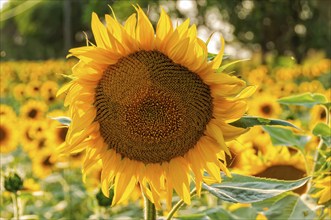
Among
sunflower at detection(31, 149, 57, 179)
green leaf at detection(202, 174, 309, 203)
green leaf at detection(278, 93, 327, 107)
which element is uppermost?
green leaf at detection(278, 93, 327, 107)

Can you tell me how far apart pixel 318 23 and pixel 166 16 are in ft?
57.9

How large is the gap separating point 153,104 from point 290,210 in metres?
0.51

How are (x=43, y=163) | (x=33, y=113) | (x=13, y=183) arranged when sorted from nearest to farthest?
1. (x=13, y=183)
2. (x=43, y=163)
3. (x=33, y=113)

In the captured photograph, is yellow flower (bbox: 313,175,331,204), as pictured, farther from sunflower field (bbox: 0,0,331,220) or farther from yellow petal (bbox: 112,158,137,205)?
yellow petal (bbox: 112,158,137,205)

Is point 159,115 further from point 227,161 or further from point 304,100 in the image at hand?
point 227,161

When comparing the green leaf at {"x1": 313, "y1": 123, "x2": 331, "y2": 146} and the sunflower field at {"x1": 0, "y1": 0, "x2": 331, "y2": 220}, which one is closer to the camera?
the sunflower field at {"x1": 0, "y1": 0, "x2": 331, "y2": 220}

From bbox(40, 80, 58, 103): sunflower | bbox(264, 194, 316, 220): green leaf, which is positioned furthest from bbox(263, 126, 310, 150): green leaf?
bbox(40, 80, 58, 103): sunflower

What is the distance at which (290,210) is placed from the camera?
169 cm

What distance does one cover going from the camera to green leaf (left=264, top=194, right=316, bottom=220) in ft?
5.45

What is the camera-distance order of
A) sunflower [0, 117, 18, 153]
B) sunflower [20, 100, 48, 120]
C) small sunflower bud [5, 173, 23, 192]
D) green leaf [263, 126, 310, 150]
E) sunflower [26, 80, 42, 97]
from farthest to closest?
sunflower [26, 80, 42, 97] → sunflower [20, 100, 48, 120] → sunflower [0, 117, 18, 153] → small sunflower bud [5, 173, 23, 192] → green leaf [263, 126, 310, 150]

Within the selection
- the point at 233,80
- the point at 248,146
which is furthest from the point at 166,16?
the point at 248,146

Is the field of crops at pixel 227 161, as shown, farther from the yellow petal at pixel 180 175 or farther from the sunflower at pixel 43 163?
the yellow petal at pixel 180 175

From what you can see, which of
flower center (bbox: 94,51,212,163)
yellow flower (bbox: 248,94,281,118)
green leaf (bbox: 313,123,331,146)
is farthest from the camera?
yellow flower (bbox: 248,94,281,118)

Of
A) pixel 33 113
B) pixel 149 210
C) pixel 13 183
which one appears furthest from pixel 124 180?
pixel 33 113
